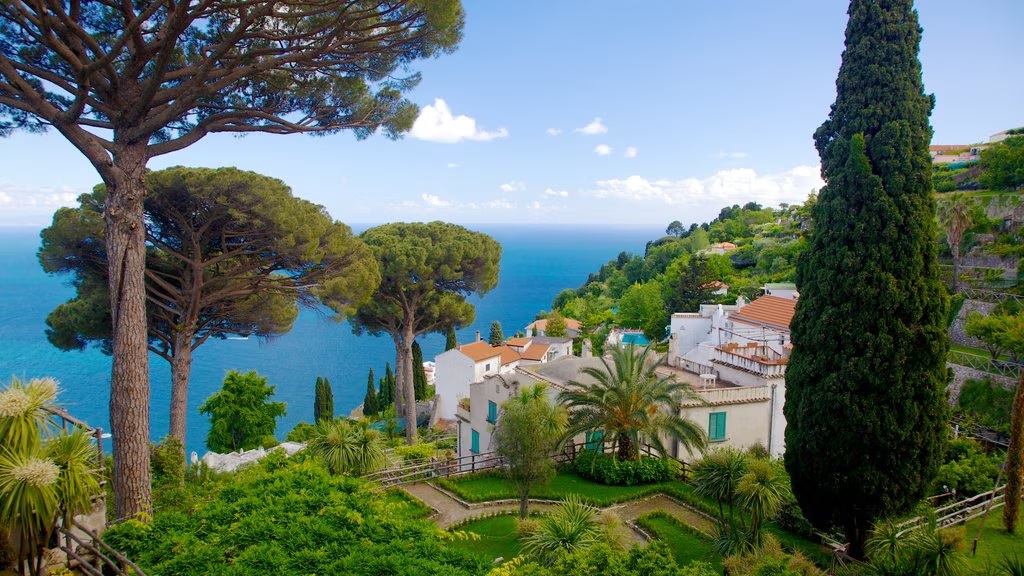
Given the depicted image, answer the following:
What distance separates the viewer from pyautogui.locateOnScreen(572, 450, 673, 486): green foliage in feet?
47.2

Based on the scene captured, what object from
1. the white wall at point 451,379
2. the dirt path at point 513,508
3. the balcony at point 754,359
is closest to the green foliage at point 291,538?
the dirt path at point 513,508

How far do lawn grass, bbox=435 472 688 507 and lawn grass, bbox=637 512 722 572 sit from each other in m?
1.19

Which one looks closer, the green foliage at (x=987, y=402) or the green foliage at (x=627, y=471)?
the green foliage at (x=627, y=471)

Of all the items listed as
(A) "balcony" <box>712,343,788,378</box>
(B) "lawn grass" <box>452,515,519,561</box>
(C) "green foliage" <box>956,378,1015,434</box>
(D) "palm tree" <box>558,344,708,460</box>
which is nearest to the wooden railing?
(B) "lawn grass" <box>452,515,519,561</box>

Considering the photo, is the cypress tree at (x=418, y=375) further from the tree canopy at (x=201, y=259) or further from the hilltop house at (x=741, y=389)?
the hilltop house at (x=741, y=389)

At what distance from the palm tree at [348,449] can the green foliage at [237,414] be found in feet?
44.9

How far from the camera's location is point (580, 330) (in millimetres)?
55500

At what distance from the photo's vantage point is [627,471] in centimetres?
1441

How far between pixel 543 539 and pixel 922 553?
498 cm

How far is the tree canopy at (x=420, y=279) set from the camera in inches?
936

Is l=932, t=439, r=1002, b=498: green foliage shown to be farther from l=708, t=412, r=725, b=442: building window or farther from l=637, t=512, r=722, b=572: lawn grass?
l=637, t=512, r=722, b=572: lawn grass

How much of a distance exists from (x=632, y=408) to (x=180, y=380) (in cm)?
1171

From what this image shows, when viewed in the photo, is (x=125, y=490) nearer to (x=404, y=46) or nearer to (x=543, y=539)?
(x=543, y=539)

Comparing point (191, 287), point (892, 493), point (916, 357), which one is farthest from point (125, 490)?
point (916, 357)
